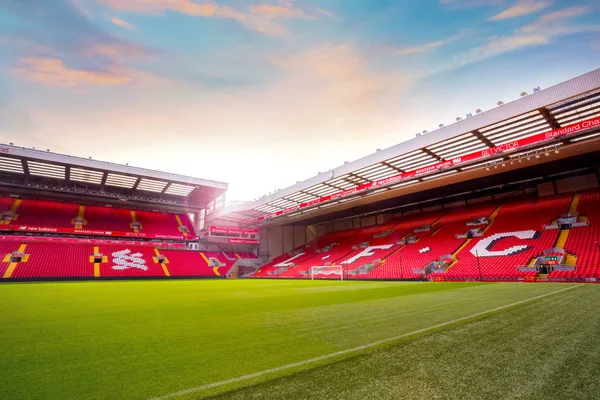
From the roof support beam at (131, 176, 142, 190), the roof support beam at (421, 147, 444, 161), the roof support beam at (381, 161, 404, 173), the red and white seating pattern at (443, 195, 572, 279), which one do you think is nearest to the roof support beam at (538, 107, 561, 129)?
the roof support beam at (421, 147, 444, 161)

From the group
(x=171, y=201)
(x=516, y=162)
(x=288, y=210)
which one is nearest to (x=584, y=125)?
(x=516, y=162)

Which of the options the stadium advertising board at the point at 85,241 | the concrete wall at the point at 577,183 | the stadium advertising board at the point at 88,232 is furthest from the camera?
the stadium advertising board at the point at 85,241

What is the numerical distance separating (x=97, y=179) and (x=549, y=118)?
119 ft

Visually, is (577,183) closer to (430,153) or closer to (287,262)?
(430,153)

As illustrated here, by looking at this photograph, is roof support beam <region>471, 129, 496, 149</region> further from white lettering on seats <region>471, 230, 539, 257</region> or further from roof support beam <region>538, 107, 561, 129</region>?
white lettering on seats <region>471, 230, 539, 257</region>

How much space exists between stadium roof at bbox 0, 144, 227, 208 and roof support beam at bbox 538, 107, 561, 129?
27.9 metres

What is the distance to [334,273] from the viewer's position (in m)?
25.3

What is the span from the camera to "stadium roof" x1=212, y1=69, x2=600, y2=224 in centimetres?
1252

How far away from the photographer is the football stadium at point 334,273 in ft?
8.39

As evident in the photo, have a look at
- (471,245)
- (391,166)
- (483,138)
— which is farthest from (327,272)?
(483,138)

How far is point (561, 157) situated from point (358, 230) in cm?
2098

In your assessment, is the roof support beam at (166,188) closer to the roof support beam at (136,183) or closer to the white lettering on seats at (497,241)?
the roof support beam at (136,183)

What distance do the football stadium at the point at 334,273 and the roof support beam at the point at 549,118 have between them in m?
0.11

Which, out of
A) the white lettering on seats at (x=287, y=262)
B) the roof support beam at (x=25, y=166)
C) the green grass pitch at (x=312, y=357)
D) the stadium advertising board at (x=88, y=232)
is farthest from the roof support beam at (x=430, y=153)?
the roof support beam at (x=25, y=166)
